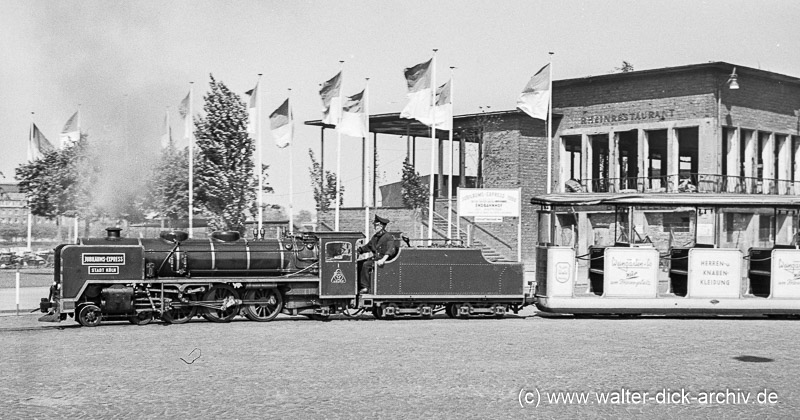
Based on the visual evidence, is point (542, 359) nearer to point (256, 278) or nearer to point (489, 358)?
point (489, 358)

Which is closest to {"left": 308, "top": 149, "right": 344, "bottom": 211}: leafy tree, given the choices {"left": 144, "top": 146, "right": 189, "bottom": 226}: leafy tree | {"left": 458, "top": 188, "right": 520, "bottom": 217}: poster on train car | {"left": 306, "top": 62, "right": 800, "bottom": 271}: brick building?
{"left": 306, "top": 62, "right": 800, "bottom": 271}: brick building

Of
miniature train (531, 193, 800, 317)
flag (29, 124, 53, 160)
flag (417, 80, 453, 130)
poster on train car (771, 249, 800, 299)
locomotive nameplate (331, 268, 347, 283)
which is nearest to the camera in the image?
locomotive nameplate (331, 268, 347, 283)

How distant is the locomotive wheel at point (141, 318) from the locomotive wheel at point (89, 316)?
644 mm

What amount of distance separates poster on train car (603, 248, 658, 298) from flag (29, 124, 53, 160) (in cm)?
3331

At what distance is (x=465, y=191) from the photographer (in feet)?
97.2

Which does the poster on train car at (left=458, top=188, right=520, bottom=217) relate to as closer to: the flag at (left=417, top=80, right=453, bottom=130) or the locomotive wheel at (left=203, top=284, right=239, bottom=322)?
the flag at (left=417, top=80, right=453, bottom=130)

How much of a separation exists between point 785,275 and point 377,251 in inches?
362

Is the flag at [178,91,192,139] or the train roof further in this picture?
the flag at [178,91,192,139]

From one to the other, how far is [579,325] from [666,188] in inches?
934

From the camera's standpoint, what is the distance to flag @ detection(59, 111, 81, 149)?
1586 inches

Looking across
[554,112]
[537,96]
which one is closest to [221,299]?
[537,96]

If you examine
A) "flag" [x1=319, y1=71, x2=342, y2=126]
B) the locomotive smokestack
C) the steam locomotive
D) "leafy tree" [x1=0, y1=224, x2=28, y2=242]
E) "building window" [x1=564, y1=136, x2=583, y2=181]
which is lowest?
"leafy tree" [x1=0, y1=224, x2=28, y2=242]

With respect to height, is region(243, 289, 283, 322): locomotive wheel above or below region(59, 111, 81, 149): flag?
below

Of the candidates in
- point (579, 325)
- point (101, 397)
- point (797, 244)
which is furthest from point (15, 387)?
point (797, 244)
